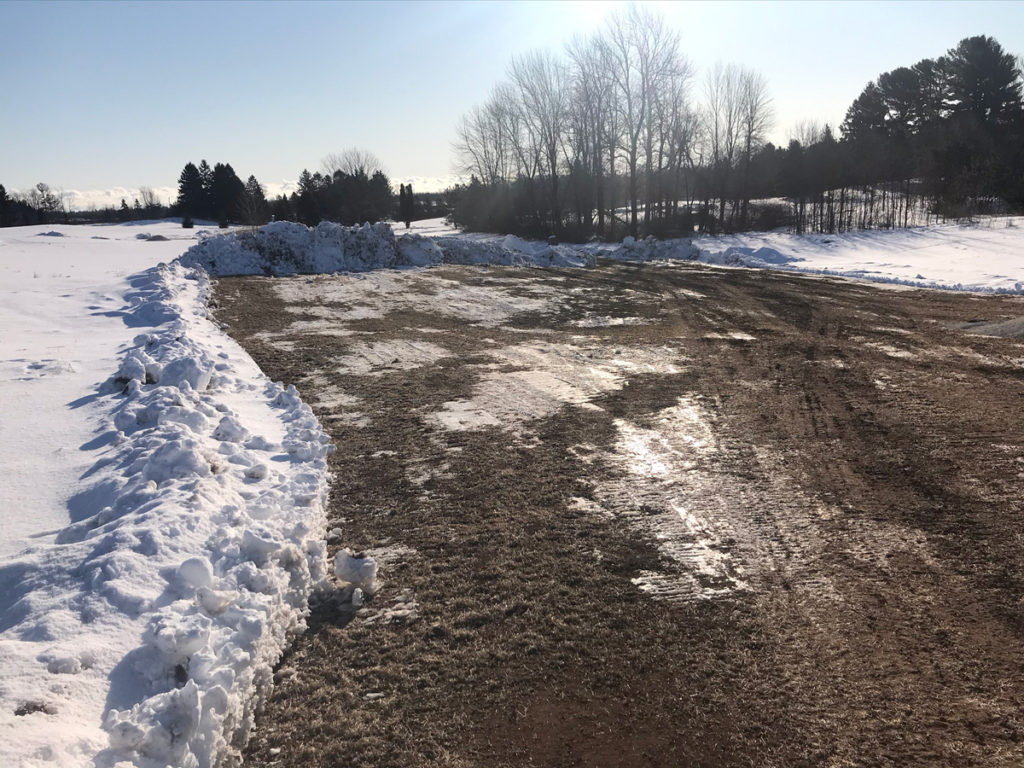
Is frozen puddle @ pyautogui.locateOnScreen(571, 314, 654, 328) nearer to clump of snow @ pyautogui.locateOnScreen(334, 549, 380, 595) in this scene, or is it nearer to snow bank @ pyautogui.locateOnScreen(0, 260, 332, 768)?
snow bank @ pyautogui.locateOnScreen(0, 260, 332, 768)

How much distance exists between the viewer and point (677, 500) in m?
4.95

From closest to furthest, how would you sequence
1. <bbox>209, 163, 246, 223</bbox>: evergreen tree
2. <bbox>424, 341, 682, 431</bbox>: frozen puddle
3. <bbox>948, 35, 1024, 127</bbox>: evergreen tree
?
<bbox>424, 341, 682, 431</bbox>: frozen puddle < <bbox>948, 35, 1024, 127</bbox>: evergreen tree < <bbox>209, 163, 246, 223</bbox>: evergreen tree

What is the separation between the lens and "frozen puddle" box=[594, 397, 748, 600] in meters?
3.91

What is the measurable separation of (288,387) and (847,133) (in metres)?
71.1

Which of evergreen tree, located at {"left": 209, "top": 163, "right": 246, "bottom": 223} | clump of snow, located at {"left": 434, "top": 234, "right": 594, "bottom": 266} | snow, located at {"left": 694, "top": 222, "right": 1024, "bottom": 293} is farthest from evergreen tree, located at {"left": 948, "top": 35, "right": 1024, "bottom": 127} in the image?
evergreen tree, located at {"left": 209, "top": 163, "right": 246, "bottom": 223}

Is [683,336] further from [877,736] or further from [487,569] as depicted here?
[877,736]

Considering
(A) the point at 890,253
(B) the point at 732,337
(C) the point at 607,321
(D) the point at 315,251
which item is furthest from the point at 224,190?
(B) the point at 732,337

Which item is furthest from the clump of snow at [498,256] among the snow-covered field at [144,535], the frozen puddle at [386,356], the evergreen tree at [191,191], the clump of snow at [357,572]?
the evergreen tree at [191,191]

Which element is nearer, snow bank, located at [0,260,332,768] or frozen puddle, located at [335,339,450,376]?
snow bank, located at [0,260,332,768]

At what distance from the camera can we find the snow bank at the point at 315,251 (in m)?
20.3

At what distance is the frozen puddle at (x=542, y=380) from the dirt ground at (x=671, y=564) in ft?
0.21

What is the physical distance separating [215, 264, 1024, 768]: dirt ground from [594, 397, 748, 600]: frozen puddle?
0.03 m

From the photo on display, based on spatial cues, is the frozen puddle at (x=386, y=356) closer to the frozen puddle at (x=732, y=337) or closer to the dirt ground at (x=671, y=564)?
the dirt ground at (x=671, y=564)

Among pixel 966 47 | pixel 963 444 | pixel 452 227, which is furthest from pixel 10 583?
pixel 966 47
